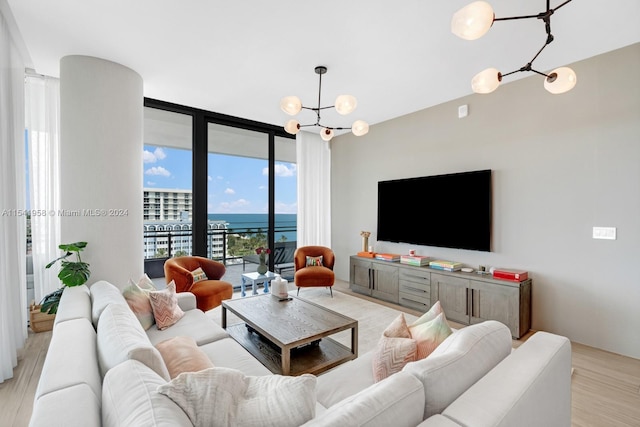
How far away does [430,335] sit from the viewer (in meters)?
1.50

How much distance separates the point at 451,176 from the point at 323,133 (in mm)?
1848

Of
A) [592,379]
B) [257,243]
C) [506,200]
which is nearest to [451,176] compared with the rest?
[506,200]

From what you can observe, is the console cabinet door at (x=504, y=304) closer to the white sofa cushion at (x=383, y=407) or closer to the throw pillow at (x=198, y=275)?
the white sofa cushion at (x=383, y=407)

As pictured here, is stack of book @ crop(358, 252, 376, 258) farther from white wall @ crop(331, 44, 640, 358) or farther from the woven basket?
the woven basket

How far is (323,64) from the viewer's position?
299cm

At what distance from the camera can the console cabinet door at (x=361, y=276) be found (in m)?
4.55

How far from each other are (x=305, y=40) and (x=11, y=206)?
2833 mm

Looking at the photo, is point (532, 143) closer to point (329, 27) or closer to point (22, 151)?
point (329, 27)

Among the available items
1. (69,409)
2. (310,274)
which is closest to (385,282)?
(310,274)

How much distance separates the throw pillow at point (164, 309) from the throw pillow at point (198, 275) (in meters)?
1.09

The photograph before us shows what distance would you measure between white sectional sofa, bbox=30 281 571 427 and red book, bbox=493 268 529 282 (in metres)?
1.88

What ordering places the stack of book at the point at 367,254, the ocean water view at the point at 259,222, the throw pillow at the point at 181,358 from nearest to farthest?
the throw pillow at the point at 181,358
the stack of book at the point at 367,254
the ocean water view at the point at 259,222

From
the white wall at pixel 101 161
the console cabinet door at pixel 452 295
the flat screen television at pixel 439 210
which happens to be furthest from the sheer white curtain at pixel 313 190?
the white wall at pixel 101 161

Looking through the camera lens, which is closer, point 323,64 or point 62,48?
point 62,48
